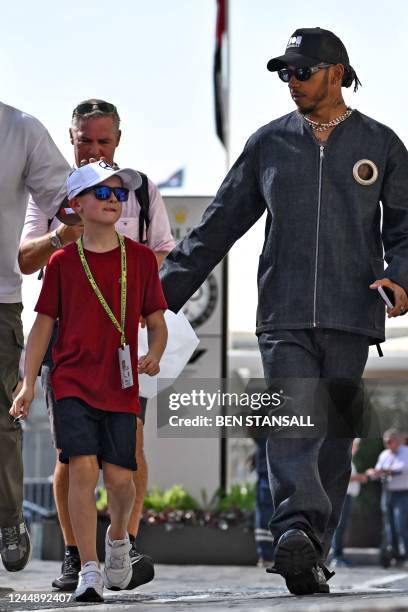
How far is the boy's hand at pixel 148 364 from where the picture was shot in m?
5.80

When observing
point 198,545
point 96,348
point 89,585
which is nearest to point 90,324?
point 96,348

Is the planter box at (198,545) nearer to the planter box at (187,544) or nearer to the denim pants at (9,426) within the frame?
the planter box at (187,544)

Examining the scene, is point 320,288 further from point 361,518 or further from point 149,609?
point 361,518

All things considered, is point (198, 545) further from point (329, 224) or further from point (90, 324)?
point (90, 324)

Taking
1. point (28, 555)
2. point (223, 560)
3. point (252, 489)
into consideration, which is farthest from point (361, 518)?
point (28, 555)

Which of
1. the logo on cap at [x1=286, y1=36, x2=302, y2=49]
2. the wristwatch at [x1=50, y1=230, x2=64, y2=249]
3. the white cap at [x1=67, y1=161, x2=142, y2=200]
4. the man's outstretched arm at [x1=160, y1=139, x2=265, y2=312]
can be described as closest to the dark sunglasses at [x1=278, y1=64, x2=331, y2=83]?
the logo on cap at [x1=286, y1=36, x2=302, y2=49]

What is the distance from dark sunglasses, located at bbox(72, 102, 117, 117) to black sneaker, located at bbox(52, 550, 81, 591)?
6.11ft

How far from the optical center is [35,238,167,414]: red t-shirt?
571 centimetres

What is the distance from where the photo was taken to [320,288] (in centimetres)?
614

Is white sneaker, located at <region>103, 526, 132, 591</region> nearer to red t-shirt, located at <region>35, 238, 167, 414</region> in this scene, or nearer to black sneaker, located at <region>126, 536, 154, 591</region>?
black sneaker, located at <region>126, 536, 154, 591</region>

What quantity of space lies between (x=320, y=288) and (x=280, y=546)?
3.29 ft

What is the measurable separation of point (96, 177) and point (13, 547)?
1723mm

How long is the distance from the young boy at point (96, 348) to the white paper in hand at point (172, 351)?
92cm

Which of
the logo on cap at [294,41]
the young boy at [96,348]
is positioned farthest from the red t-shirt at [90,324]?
the logo on cap at [294,41]
